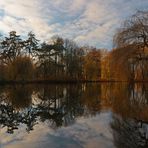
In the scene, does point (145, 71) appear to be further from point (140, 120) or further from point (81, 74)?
point (81, 74)

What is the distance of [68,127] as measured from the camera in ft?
41.3

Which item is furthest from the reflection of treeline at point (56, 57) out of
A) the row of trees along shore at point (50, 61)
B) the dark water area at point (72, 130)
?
the dark water area at point (72, 130)

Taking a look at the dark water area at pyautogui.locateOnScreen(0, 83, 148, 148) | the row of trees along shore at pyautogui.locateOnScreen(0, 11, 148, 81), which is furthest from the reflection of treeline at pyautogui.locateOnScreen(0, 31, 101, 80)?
the dark water area at pyautogui.locateOnScreen(0, 83, 148, 148)

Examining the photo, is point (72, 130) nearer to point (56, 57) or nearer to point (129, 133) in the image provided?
point (129, 133)

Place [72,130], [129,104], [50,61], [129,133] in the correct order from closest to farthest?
[129,133]
[72,130]
[129,104]
[50,61]

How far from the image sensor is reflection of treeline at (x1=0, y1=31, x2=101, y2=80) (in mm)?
67625

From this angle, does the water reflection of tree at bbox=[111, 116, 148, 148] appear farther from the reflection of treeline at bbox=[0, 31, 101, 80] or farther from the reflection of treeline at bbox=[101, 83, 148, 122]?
the reflection of treeline at bbox=[0, 31, 101, 80]

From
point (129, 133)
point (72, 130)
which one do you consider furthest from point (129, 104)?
point (129, 133)

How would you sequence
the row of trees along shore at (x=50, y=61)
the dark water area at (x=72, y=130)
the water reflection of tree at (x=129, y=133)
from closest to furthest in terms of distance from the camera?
1. the water reflection of tree at (x=129, y=133)
2. the dark water area at (x=72, y=130)
3. the row of trees along shore at (x=50, y=61)

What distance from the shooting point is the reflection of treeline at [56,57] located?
67625mm

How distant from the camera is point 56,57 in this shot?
236 ft


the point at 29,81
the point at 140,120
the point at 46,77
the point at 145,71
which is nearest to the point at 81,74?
the point at 46,77

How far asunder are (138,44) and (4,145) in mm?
10105

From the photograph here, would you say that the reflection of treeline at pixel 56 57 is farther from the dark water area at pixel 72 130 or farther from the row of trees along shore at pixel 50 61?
the dark water area at pixel 72 130
